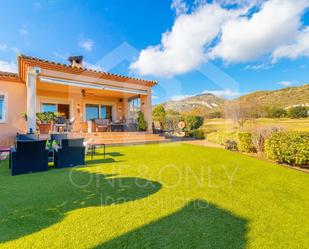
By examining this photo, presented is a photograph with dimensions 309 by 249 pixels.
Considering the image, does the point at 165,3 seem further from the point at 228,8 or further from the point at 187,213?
the point at 187,213

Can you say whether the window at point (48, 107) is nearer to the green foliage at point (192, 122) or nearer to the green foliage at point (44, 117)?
the green foliage at point (44, 117)

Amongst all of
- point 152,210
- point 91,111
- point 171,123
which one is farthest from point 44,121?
point 171,123

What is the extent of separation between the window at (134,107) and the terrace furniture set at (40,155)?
10282mm

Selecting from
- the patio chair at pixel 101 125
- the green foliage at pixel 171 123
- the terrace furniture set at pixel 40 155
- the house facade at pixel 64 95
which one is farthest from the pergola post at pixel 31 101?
the green foliage at pixel 171 123

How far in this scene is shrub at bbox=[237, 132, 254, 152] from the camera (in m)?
10.6

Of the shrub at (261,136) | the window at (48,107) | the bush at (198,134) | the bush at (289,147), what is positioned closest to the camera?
the bush at (289,147)

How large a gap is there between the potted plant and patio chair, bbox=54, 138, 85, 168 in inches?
235

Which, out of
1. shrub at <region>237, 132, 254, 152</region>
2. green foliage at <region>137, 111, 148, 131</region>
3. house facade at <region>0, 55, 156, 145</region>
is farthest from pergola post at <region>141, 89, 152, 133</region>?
shrub at <region>237, 132, 254, 152</region>

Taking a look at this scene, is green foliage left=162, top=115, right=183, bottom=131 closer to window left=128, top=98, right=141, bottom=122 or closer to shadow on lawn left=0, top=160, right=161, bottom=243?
window left=128, top=98, right=141, bottom=122

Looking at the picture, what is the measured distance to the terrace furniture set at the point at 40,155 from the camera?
5621mm

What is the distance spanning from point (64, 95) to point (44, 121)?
4.12 m

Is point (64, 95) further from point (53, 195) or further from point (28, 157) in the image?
point (53, 195)

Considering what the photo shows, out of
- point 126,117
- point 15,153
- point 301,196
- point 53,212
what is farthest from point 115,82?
point 301,196

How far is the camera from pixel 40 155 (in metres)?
5.98
